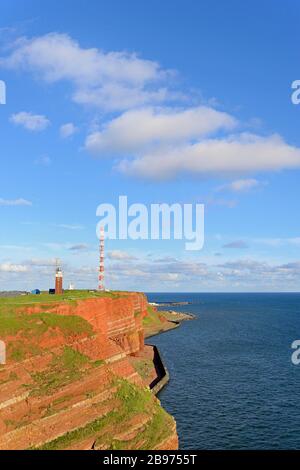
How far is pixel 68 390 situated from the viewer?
131 feet

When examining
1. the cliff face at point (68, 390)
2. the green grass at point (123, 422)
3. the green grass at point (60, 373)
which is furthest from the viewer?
the green grass at point (60, 373)

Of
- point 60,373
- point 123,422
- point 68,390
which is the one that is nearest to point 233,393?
point 123,422

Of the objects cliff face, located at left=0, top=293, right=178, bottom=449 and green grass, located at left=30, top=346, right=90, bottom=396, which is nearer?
cliff face, located at left=0, top=293, right=178, bottom=449

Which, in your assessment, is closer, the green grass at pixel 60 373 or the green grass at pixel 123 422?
the green grass at pixel 123 422

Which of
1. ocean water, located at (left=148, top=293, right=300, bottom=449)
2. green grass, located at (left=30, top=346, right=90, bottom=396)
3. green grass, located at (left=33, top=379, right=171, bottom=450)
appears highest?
green grass, located at (left=30, top=346, right=90, bottom=396)

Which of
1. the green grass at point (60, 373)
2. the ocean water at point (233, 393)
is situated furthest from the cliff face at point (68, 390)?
the ocean water at point (233, 393)

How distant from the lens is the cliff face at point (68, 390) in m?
36.5

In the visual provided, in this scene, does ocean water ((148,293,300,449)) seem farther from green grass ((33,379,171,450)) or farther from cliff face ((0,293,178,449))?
cliff face ((0,293,178,449))

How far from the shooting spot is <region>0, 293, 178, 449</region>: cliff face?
120ft

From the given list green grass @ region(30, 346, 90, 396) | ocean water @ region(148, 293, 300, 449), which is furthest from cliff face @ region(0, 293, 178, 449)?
ocean water @ region(148, 293, 300, 449)

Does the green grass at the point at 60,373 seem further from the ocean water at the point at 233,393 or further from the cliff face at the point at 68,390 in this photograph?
the ocean water at the point at 233,393
